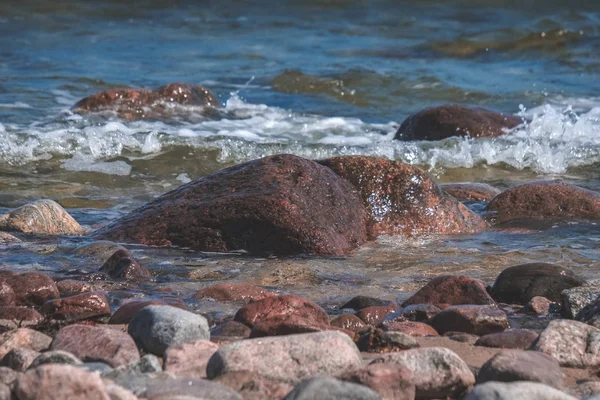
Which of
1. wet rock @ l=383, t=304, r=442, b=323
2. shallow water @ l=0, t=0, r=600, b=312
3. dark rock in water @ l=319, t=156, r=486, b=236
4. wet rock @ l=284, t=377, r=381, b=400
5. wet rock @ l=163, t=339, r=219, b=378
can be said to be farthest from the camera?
dark rock in water @ l=319, t=156, r=486, b=236

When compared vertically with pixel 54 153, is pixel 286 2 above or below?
A: above

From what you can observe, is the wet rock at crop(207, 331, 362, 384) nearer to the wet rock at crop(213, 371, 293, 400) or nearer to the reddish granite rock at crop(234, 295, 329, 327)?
the wet rock at crop(213, 371, 293, 400)

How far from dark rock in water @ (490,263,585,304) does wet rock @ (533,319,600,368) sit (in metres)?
0.92

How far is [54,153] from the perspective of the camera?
8109 mm

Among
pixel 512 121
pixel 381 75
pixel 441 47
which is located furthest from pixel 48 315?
pixel 441 47

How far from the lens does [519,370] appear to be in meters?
2.62

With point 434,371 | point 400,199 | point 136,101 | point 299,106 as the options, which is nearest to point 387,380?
point 434,371

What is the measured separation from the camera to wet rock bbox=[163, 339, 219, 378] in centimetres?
271

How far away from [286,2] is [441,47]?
4.04m

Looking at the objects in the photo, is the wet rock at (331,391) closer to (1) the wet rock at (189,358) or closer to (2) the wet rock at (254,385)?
(2) the wet rock at (254,385)

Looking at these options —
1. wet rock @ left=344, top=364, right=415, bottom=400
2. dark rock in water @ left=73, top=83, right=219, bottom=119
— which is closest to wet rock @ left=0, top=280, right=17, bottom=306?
wet rock @ left=344, top=364, right=415, bottom=400

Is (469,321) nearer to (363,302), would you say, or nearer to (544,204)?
(363,302)

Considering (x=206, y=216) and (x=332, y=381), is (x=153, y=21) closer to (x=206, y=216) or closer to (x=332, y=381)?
(x=206, y=216)

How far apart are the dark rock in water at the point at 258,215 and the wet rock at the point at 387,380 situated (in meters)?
2.35
